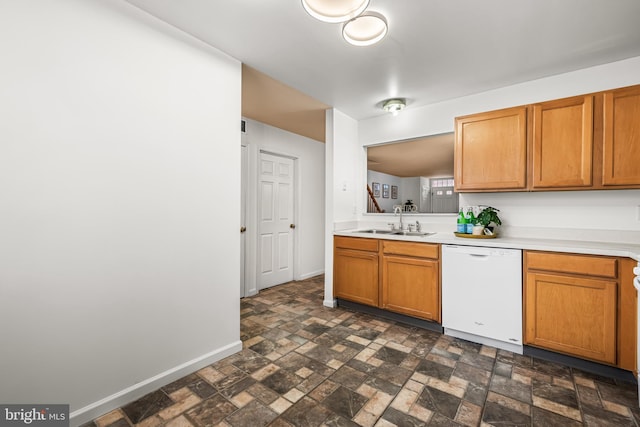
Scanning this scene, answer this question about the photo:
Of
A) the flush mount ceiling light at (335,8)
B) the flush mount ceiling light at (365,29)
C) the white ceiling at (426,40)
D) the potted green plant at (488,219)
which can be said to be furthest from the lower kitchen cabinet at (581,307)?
the flush mount ceiling light at (335,8)

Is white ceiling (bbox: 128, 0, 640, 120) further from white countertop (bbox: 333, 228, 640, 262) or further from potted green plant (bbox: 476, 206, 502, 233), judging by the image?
white countertop (bbox: 333, 228, 640, 262)

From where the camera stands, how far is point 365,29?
6.08ft

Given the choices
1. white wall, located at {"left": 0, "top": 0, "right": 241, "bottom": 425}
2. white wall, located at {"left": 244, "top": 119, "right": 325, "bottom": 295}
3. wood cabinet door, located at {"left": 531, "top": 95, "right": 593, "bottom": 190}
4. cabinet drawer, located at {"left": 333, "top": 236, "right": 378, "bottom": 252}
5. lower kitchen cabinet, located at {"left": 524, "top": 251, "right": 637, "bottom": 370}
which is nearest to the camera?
white wall, located at {"left": 0, "top": 0, "right": 241, "bottom": 425}

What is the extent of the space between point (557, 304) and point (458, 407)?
117 centimetres

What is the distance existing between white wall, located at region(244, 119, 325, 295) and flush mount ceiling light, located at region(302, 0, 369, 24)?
7.85 ft

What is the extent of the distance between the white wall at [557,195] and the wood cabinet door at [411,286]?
0.77m

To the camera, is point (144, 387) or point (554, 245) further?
point (554, 245)

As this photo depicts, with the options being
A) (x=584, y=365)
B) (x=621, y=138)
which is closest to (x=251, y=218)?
(x=584, y=365)

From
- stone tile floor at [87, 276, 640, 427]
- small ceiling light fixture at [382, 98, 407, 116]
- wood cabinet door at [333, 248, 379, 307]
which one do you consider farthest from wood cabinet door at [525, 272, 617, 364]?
small ceiling light fixture at [382, 98, 407, 116]

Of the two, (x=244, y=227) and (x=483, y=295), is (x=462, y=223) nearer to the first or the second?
(x=483, y=295)

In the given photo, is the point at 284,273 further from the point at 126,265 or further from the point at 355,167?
the point at 126,265

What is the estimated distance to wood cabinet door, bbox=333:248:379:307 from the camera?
3082mm

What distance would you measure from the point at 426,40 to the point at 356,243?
2.02m

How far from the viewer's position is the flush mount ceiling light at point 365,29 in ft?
5.84
